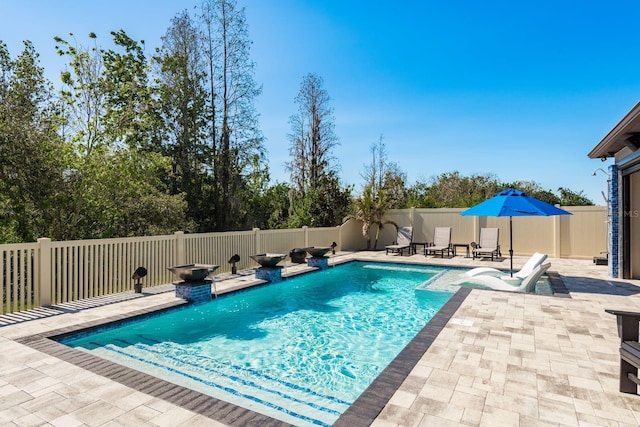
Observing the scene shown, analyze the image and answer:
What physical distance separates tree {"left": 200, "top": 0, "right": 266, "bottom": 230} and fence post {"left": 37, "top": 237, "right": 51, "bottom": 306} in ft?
35.4

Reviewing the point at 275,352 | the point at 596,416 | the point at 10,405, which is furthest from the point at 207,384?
the point at 596,416

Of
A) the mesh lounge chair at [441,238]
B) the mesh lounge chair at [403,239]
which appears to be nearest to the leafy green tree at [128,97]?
the mesh lounge chair at [403,239]

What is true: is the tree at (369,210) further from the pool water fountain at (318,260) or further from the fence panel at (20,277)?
the fence panel at (20,277)

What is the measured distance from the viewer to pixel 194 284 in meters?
6.54

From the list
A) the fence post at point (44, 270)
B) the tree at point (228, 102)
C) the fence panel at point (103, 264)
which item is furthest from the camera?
the tree at point (228, 102)

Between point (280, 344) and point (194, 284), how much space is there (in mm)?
2447

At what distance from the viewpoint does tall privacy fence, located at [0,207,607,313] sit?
18.7ft

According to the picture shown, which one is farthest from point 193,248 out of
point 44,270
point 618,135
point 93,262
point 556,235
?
point 556,235

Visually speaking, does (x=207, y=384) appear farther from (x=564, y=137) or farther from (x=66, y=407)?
(x=564, y=137)

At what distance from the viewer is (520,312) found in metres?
5.39

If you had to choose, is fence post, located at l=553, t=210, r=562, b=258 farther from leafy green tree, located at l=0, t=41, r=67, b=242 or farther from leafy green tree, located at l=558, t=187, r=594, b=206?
leafy green tree, located at l=558, t=187, r=594, b=206

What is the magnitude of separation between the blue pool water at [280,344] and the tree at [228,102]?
9.46m

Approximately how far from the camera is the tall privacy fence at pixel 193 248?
5711mm

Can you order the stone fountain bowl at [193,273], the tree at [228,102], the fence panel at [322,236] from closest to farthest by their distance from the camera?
the stone fountain bowl at [193,273]
the fence panel at [322,236]
the tree at [228,102]
